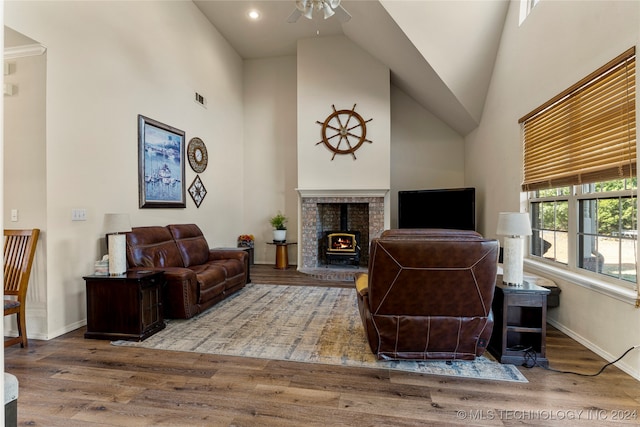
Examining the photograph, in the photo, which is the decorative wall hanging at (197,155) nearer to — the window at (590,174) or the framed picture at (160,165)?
the framed picture at (160,165)

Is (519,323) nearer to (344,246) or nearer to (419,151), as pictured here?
(344,246)

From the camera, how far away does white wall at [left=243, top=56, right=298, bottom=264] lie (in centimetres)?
715

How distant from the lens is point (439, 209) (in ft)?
19.5

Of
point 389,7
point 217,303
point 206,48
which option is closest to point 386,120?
point 389,7

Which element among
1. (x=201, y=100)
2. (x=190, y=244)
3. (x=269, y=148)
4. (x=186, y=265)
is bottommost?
(x=186, y=265)

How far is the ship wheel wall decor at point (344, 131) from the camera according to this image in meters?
6.32

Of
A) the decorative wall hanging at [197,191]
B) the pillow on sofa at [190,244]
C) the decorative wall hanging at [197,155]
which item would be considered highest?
the decorative wall hanging at [197,155]

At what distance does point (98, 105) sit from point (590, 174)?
16.0ft

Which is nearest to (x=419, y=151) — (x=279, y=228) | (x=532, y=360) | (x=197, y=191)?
(x=279, y=228)

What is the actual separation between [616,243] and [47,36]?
5304 millimetres

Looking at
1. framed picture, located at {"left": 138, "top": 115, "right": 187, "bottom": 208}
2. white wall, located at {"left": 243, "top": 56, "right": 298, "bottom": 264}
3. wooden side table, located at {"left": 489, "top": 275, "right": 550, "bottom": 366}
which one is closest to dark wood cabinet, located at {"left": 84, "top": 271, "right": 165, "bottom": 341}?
framed picture, located at {"left": 138, "top": 115, "right": 187, "bottom": 208}

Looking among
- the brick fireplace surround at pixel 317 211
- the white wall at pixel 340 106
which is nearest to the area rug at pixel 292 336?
the brick fireplace surround at pixel 317 211

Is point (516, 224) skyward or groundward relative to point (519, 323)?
skyward

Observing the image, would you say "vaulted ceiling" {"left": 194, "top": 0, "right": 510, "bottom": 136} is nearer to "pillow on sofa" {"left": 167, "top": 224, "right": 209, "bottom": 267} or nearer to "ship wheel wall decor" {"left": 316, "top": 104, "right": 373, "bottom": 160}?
"ship wheel wall decor" {"left": 316, "top": 104, "right": 373, "bottom": 160}
